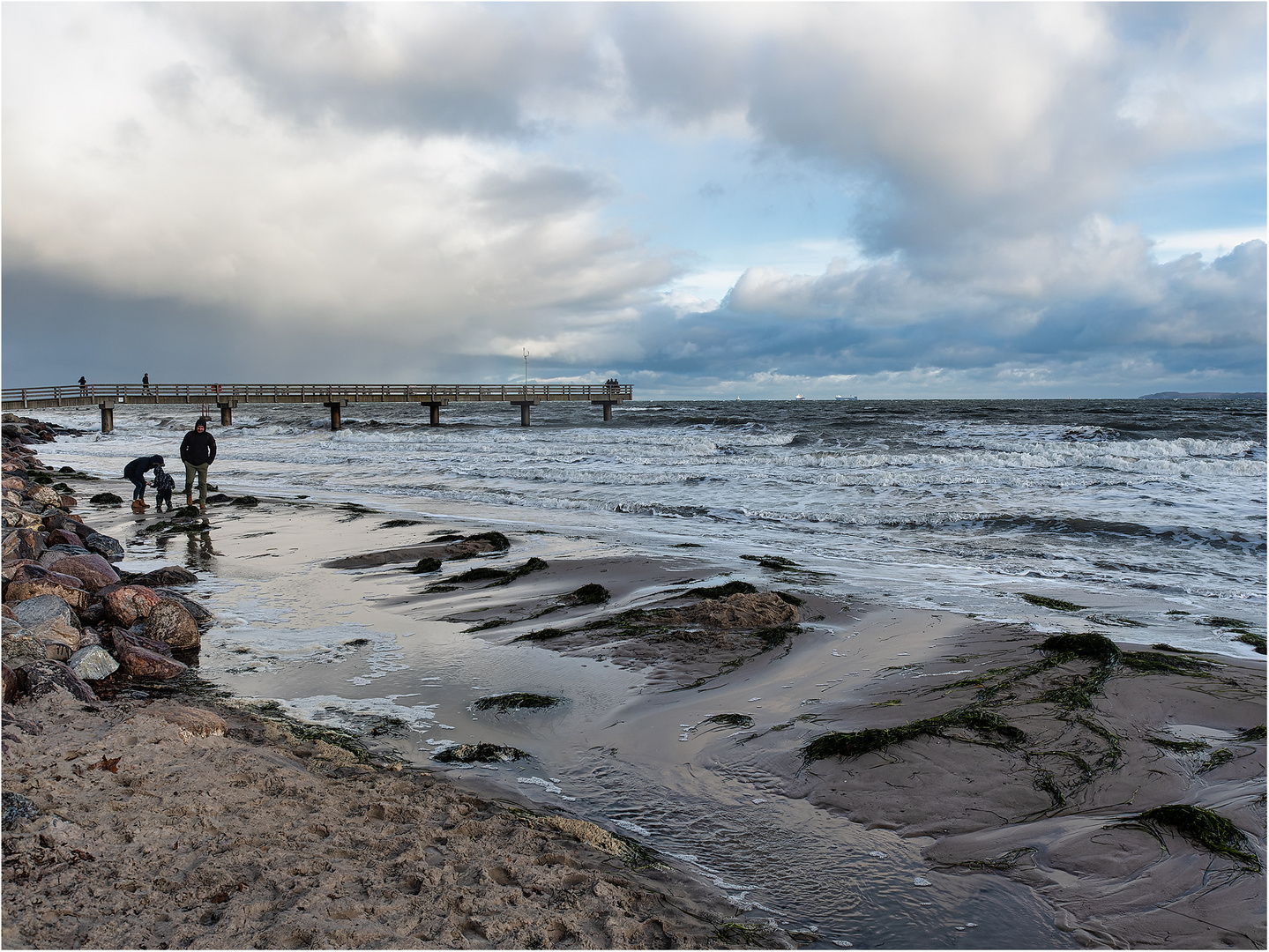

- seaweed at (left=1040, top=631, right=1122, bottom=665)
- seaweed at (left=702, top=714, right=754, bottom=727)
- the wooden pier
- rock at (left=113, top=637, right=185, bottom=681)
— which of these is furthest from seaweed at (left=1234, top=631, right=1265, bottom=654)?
the wooden pier

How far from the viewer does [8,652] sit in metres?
4.57

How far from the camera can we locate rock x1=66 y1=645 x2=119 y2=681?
5098 mm

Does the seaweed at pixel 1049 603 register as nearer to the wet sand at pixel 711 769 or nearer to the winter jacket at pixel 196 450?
the wet sand at pixel 711 769

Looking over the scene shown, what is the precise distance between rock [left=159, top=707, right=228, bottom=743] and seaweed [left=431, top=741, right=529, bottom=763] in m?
1.22

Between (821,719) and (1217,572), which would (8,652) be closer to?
(821,719)

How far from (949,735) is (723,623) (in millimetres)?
2749

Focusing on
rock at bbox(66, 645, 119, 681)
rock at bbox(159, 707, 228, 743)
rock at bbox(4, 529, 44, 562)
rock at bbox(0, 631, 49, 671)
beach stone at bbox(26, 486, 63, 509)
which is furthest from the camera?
beach stone at bbox(26, 486, 63, 509)

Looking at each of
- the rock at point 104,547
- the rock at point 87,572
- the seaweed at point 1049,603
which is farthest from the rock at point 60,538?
the seaweed at point 1049,603

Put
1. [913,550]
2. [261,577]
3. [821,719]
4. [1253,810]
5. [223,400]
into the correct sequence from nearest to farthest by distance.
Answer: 1. [1253,810]
2. [821,719]
3. [261,577]
4. [913,550]
5. [223,400]

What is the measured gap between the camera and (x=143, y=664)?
547cm

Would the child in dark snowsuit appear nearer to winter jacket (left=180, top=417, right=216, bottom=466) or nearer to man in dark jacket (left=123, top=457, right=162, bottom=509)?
man in dark jacket (left=123, top=457, right=162, bottom=509)

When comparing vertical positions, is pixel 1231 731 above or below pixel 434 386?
below

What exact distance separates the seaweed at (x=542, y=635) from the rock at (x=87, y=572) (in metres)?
3.81

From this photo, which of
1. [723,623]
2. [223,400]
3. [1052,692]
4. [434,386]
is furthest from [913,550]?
[223,400]
